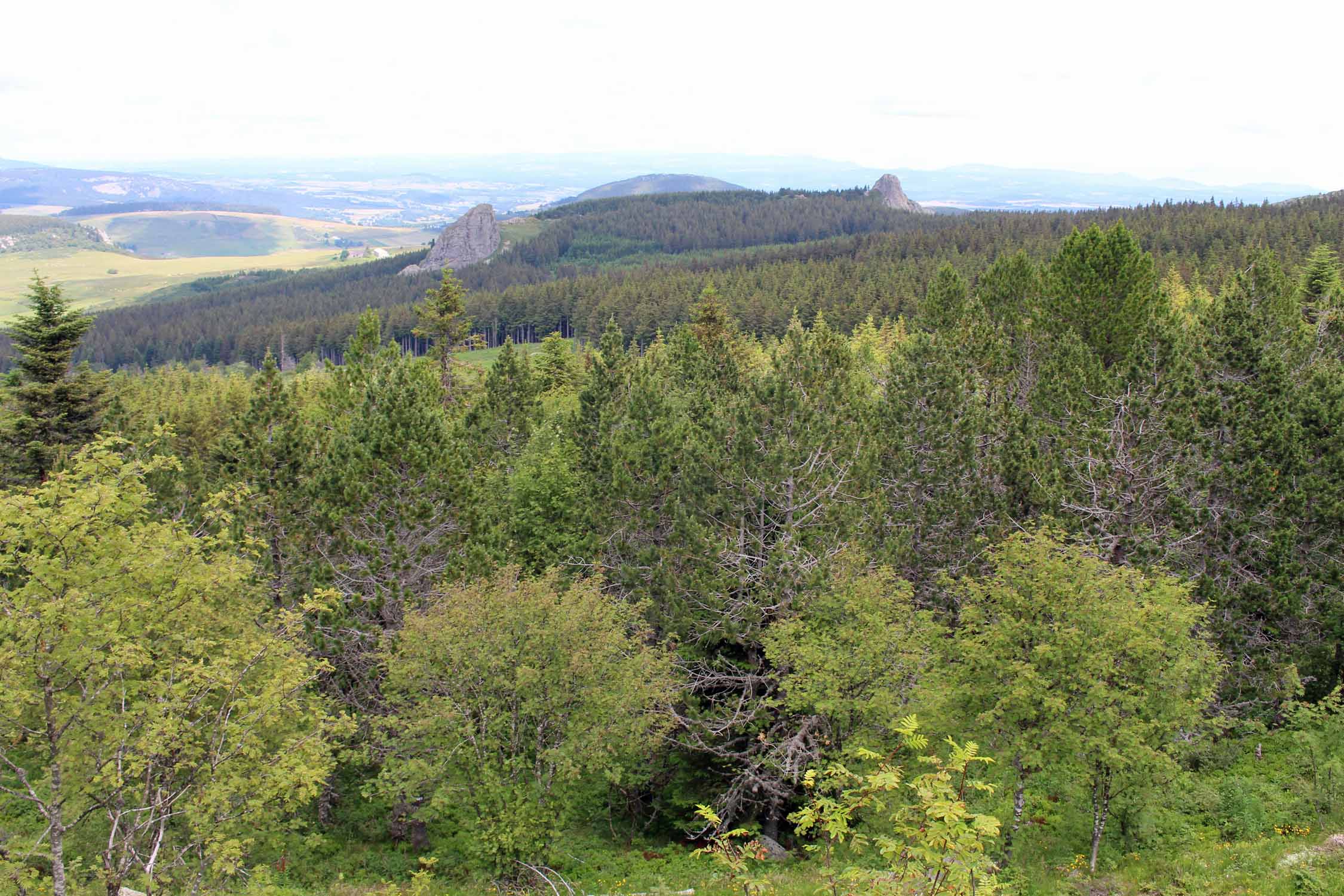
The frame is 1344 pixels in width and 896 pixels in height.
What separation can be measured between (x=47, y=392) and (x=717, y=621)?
2514 centimetres

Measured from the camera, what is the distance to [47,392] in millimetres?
28328

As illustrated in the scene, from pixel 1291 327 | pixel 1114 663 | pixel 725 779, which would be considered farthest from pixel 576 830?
pixel 1291 327

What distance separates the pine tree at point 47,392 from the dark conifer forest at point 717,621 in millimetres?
145

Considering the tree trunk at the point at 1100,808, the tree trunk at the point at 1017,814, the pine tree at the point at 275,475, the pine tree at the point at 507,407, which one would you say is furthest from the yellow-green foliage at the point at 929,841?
the pine tree at the point at 507,407

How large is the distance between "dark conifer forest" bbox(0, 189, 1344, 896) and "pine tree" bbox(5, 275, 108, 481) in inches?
5.7

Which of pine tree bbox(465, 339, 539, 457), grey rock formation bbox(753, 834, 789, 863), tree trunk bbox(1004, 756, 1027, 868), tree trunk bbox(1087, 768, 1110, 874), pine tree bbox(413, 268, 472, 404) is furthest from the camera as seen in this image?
pine tree bbox(413, 268, 472, 404)

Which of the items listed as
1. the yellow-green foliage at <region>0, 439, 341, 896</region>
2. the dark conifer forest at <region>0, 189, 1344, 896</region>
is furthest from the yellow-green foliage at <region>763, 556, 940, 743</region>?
the yellow-green foliage at <region>0, 439, 341, 896</region>

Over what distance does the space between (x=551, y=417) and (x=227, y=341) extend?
160279mm

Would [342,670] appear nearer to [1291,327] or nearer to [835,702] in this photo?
[835,702]

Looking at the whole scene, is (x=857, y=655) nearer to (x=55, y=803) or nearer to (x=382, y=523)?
(x=382, y=523)

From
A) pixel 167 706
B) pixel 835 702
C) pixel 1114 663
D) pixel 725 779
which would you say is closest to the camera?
pixel 167 706

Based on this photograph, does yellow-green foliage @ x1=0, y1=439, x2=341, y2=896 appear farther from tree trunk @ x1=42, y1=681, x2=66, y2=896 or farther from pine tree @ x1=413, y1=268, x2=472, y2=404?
pine tree @ x1=413, y1=268, x2=472, y2=404

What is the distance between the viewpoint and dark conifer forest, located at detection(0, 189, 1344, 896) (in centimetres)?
1191

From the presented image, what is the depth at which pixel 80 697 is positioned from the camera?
1111 cm
